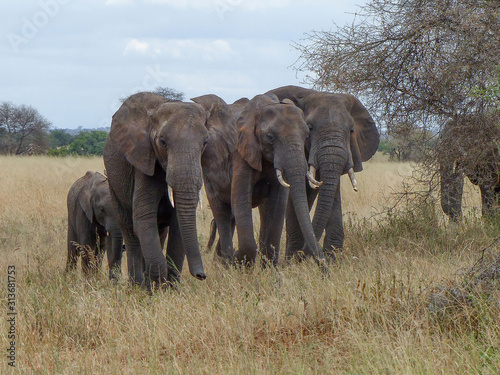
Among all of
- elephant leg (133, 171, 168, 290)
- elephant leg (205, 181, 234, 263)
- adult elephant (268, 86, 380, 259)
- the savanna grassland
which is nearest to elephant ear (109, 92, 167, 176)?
elephant leg (133, 171, 168, 290)

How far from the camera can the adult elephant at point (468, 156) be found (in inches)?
359

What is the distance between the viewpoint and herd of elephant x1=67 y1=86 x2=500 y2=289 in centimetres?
Result: 620

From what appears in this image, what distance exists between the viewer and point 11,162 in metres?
23.6

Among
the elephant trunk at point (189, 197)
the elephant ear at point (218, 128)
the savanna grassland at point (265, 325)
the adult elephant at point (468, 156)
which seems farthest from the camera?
the adult elephant at point (468, 156)

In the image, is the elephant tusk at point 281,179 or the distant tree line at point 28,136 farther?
the distant tree line at point 28,136

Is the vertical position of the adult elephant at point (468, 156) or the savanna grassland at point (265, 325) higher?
the adult elephant at point (468, 156)

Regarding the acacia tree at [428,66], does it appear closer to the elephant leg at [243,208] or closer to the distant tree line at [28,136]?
the elephant leg at [243,208]

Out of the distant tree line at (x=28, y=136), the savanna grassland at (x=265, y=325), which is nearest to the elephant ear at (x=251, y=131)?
the savanna grassland at (x=265, y=325)

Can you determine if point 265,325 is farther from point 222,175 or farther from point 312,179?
point 222,175

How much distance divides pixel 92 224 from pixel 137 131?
2.82 m

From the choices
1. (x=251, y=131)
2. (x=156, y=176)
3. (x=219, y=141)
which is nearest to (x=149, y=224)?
(x=156, y=176)

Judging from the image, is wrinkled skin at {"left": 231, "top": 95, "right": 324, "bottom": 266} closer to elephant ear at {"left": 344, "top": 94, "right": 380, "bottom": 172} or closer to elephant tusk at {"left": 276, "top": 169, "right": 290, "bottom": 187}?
elephant tusk at {"left": 276, "top": 169, "right": 290, "bottom": 187}

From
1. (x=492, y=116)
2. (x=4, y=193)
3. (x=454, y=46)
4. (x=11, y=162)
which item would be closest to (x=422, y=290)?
(x=492, y=116)

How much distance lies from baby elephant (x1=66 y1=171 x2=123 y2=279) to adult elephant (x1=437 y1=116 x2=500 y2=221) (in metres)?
4.19
